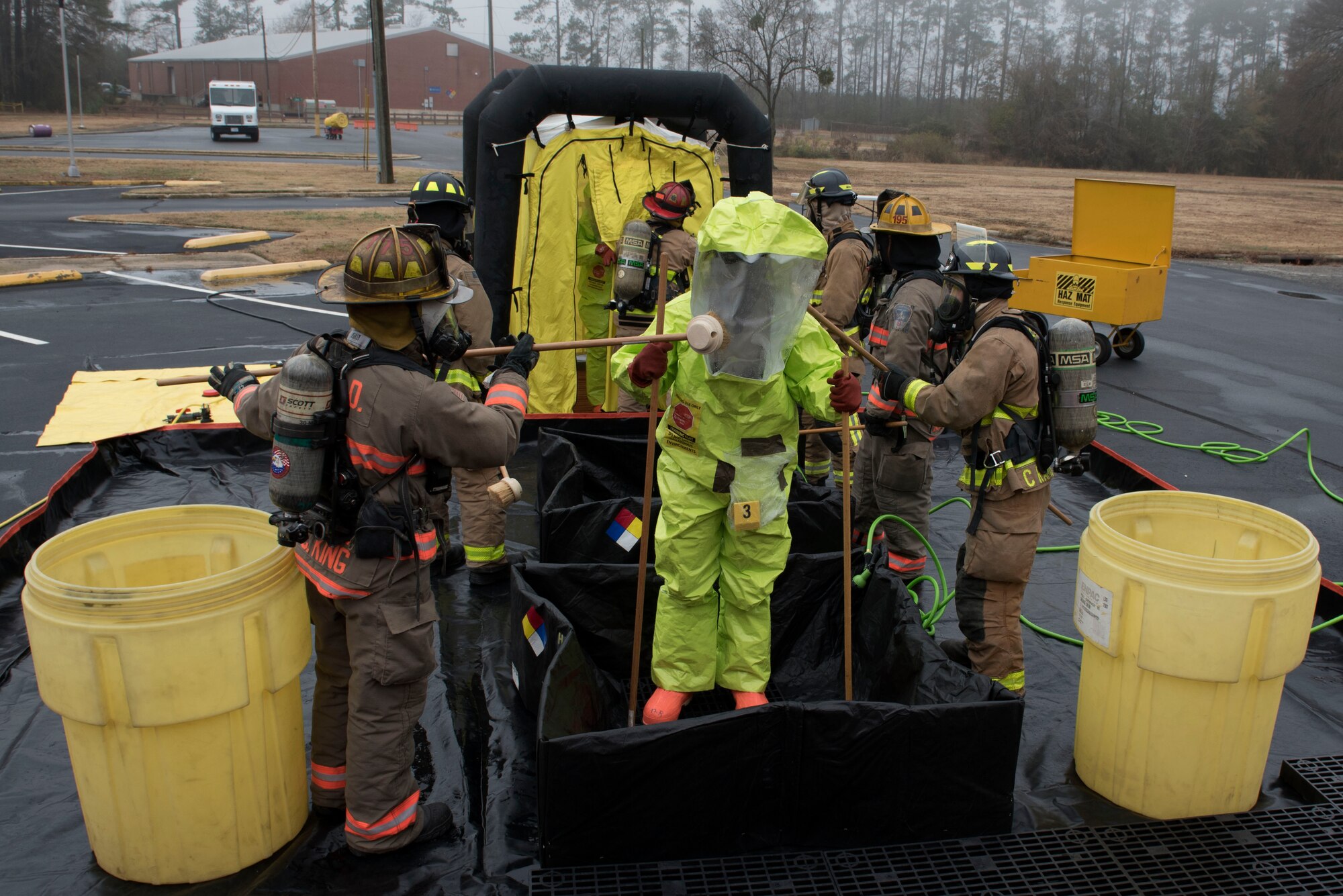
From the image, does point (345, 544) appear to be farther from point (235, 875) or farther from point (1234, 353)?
point (1234, 353)

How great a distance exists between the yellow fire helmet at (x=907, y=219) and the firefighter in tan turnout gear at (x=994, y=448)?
1.02m

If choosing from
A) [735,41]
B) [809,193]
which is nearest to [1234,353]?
[809,193]

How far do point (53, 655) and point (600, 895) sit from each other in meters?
1.65

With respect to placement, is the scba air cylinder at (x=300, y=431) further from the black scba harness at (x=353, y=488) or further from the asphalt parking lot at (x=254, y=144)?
the asphalt parking lot at (x=254, y=144)

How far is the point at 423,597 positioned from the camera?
10.2ft

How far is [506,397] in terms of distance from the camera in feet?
10.5

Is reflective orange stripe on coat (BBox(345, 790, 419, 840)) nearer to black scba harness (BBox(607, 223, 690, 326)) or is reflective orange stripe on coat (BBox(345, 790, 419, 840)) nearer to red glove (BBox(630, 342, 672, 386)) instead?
red glove (BBox(630, 342, 672, 386))

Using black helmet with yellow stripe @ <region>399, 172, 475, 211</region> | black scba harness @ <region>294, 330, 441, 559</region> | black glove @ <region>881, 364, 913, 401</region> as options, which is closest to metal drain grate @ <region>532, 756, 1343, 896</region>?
black scba harness @ <region>294, 330, 441, 559</region>

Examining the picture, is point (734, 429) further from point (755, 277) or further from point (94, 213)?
point (94, 213)

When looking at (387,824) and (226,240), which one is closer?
(387,824)

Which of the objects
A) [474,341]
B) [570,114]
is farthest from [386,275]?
[570,114]

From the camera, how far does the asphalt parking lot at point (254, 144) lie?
1346 inches

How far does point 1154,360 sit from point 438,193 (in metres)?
9.07

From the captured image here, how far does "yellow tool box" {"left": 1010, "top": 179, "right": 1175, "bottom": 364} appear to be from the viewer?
10.2m
